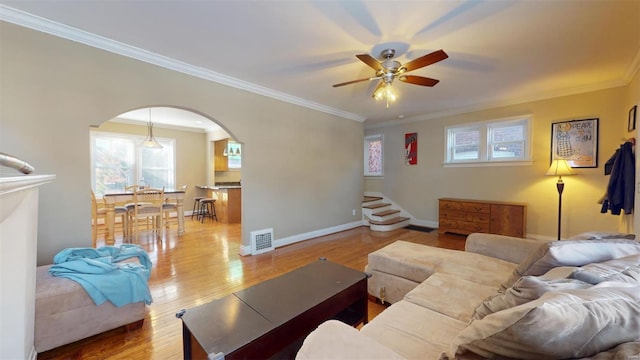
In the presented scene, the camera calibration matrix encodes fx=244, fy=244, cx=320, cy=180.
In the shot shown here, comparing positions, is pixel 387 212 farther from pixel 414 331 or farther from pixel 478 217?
pixel 414 331

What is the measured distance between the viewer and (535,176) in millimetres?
4285

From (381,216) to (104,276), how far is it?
4.69 m

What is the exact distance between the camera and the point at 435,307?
1460 millimetres

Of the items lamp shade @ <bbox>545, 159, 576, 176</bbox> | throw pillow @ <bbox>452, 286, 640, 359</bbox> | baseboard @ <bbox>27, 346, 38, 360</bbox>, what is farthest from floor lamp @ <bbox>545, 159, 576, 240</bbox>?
baseboard @ <bbox>27, 346, 38, 360</bbox>

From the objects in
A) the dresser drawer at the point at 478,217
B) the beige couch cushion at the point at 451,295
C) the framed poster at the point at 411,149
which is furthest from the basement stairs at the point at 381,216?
the beige couch cushion at the point at 451,295

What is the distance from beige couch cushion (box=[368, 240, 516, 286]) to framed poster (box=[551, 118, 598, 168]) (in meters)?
3.27

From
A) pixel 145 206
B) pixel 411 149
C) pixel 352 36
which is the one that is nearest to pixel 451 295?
pixel 352 36

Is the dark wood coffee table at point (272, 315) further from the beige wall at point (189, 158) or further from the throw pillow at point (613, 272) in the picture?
the beige wall at point (189, 158)

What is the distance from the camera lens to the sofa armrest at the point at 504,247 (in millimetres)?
2098

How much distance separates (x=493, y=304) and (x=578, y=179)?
14.7 ft

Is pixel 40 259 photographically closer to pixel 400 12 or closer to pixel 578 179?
pixel 400 12

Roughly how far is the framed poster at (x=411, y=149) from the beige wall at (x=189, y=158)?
584 cm

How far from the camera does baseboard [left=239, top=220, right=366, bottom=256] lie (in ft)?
12.2

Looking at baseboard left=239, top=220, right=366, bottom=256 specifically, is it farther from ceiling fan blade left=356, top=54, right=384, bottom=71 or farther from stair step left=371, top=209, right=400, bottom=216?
ceiling fan blade left=356, top=54, right=384, bottom=71
